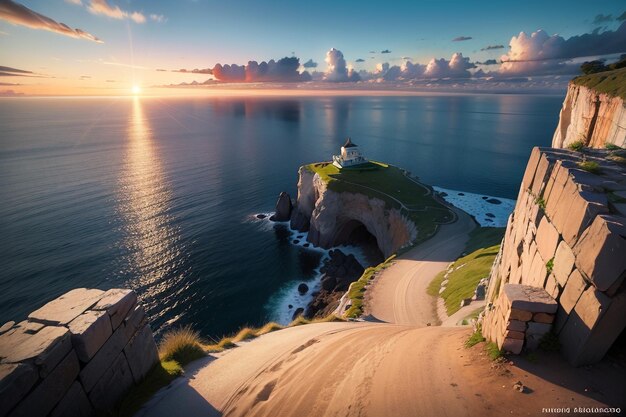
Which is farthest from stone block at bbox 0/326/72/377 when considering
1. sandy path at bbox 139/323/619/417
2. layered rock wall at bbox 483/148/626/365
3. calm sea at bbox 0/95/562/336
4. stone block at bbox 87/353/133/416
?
calm sea at bbox 0/95/562/336

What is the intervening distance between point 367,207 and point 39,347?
4976cm

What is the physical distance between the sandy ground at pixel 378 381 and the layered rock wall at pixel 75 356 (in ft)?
4.69

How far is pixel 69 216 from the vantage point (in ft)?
187

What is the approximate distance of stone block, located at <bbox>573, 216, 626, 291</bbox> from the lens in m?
5.89

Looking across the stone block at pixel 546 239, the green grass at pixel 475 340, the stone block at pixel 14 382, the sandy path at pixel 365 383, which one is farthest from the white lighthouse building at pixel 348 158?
the stone block at pixel 14 382

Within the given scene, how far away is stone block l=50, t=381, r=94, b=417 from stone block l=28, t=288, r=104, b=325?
67.3 inches

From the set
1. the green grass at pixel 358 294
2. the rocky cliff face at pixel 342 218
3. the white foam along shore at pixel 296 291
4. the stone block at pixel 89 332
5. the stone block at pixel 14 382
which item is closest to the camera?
the stone block at pixel 14 382

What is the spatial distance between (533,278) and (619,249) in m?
3.31

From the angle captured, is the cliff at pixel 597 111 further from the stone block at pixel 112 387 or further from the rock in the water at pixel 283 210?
the rock in the water at pixel 283 210

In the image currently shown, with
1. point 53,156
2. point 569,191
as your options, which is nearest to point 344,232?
point 569,191

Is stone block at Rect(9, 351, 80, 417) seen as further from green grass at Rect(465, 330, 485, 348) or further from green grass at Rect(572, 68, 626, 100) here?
green grass at Rect(572, 68, 626, 100)

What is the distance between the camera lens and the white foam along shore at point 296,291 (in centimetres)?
3947

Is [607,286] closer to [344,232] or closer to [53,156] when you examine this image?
[344,232]

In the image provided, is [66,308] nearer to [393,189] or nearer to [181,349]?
[181,349]
